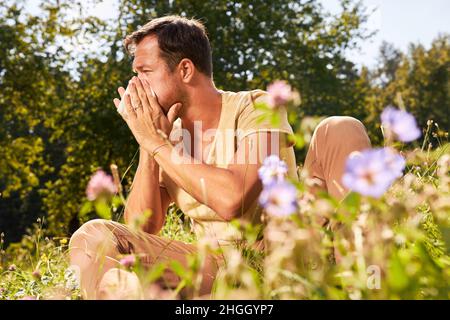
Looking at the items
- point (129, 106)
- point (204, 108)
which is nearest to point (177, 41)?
point (204, 108)

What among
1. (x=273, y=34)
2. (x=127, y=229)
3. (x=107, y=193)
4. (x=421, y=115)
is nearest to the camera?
(x=107, y=193)

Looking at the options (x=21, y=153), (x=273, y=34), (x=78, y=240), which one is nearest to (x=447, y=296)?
(x=78, y=240)

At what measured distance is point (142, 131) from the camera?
2.72 m

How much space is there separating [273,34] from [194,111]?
12.5 m

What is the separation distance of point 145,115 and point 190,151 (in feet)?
1.45

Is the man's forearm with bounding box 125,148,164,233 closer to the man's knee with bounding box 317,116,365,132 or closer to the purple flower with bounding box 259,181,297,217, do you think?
the man's knee with bounding box 317,116,365,132

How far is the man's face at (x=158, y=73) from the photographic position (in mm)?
3021

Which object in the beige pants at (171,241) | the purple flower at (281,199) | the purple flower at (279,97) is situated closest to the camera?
the purple flower at (281,199)

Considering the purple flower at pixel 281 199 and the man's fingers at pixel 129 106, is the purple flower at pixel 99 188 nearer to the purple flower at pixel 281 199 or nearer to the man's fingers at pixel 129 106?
the purple flower at pixel 281 199

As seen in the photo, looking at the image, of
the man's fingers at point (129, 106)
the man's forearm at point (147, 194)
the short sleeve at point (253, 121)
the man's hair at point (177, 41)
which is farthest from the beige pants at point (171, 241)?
the man's hair at point (177, 41)

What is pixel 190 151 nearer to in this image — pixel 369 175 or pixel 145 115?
pixel 145 115

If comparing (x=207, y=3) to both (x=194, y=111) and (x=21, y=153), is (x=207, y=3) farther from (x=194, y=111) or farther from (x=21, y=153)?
(x=194, y=111)

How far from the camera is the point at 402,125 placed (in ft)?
4.15
